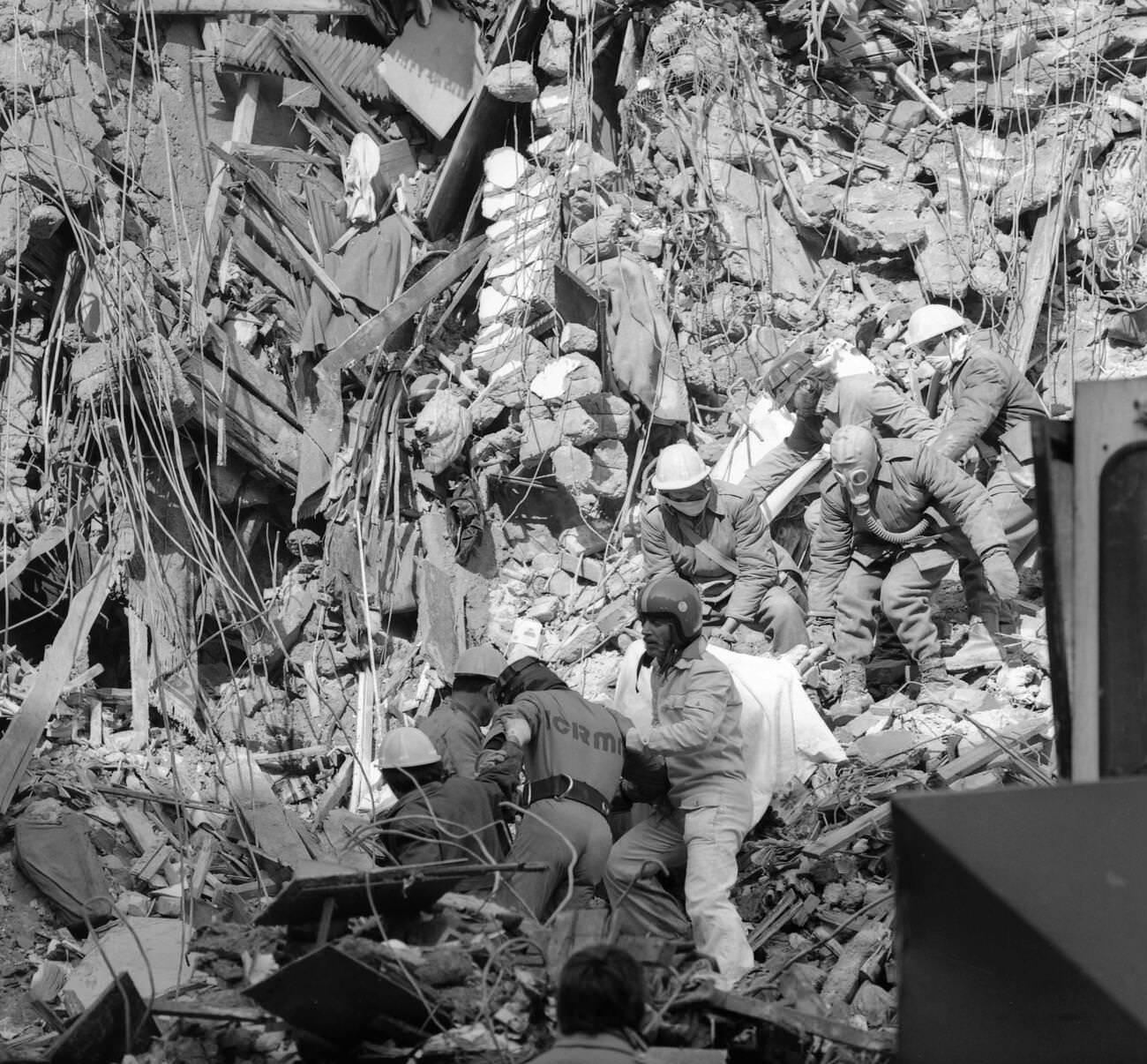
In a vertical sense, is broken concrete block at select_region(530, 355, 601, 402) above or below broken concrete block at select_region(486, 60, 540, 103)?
below

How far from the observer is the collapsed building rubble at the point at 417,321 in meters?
9.20

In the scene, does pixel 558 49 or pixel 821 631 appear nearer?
pixel 821 631

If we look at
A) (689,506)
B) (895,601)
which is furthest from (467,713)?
(895,601)

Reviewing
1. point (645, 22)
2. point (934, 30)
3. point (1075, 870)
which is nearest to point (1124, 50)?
point (934, 30)

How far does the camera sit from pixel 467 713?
7789mm

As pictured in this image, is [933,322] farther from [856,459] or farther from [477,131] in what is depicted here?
[477,131]

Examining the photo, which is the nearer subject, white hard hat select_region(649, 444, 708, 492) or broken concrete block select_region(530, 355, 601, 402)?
white hard hat select_region(649, 444, 708, 492)

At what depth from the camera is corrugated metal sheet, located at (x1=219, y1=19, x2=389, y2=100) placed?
1123 centimetres

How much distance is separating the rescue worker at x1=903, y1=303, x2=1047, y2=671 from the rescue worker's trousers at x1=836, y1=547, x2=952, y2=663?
261 millimetres

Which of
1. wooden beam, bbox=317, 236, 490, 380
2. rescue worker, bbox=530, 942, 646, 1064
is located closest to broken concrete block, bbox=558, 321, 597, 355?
wooden beam, bbox=317, 236, 490, 380

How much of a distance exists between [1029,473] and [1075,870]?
6.41 metres

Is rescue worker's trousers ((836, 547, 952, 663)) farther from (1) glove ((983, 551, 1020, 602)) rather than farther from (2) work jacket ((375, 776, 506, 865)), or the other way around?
(2) work jacket ((375, 776, 506, 865))

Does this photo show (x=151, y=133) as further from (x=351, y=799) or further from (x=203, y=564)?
(x=351, y=799)

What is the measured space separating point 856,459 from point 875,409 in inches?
33.7
